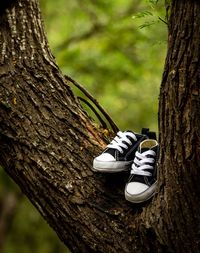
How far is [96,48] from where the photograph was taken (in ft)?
32.9

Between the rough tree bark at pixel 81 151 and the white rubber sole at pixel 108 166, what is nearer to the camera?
the rough tree bark at pixel 81 151

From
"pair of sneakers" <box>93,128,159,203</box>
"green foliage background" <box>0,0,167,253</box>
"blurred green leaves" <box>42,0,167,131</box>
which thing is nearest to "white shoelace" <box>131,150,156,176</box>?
"pair of sneakers" <box>93,128,159,203</box>

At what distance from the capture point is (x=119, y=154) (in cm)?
328

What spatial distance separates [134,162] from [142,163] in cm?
5

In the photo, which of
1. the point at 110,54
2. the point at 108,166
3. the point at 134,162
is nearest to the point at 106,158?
the point at 108,166

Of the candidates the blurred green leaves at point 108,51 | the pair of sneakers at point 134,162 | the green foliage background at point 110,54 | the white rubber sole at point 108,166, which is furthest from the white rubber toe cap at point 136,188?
the blurred green leaves at point 108,51

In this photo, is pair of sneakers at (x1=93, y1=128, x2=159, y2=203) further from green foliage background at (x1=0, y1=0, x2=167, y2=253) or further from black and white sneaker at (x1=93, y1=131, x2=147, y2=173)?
green foliage background at (x1=0, y1=0, x2=167, y2=253)

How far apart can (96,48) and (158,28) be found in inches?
140

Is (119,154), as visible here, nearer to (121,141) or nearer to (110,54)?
(121,141)

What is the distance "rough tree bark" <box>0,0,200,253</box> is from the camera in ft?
9.01

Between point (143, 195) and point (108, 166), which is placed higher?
point (108, 166)

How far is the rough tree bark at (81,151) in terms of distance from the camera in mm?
2746

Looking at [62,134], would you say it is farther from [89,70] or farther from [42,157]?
[89,70]

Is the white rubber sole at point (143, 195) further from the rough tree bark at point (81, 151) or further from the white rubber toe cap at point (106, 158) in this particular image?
the white rubber toe cap at point (106, 158)
